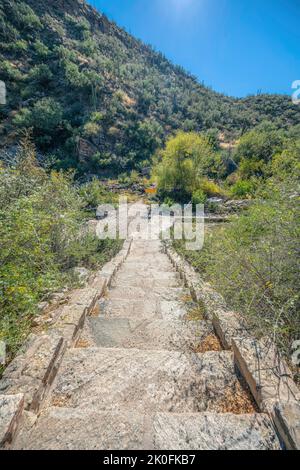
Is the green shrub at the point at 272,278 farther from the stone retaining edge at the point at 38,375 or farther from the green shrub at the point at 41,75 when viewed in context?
the green shrub at the point at 41,75

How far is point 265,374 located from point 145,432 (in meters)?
0.89

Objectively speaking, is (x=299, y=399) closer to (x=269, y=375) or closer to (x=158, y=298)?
(x=269, y=375)

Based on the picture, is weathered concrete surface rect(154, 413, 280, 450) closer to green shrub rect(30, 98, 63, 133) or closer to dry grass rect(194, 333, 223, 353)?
dry grass rect(194, 333, 223, 353)

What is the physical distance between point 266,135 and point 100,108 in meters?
23.0

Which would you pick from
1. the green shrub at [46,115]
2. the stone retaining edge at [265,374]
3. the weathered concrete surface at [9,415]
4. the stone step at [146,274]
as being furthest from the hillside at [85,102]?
the weathered concrete surface at [9,415]

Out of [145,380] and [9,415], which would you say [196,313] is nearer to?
[145,380]

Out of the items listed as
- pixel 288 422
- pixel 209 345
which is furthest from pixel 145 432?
pixel 209 345

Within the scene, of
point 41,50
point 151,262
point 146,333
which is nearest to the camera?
point 146,333

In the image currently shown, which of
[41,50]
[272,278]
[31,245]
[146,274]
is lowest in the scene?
[146,274]

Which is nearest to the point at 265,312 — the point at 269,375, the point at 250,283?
the point at 250,283

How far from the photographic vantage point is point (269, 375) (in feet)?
4.74

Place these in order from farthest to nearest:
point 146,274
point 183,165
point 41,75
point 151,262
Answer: point 41,75 < point 183,165 < point 151,262 < point 146,274

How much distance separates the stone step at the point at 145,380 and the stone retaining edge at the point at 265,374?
160mm

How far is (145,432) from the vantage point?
117cm
